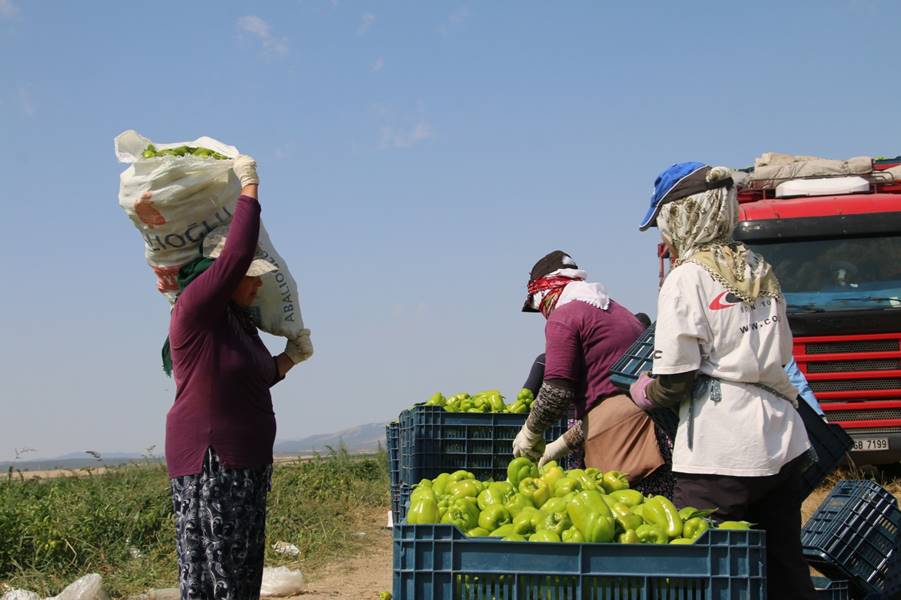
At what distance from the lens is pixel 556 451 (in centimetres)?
551

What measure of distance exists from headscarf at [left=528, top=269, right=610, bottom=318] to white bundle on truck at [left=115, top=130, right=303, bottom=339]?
5.73ft

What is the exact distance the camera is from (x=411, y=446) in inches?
247

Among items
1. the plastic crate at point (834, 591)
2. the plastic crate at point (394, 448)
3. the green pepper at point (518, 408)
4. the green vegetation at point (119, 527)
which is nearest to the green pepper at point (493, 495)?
the plastic crate at point (834, 591)

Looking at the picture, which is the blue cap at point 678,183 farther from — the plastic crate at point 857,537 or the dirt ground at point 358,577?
the dirt ground at point 358,577

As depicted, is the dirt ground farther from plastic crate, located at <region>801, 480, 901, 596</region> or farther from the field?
plastic crate, located at <region>801, 480, 901, 596</region>

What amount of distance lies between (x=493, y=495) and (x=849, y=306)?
7587mm

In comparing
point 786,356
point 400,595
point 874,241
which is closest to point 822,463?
point 786,356

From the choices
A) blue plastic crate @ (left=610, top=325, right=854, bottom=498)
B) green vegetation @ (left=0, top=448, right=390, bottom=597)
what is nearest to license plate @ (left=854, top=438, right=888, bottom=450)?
green vegetation @ (left=0, top=448, right=390, bottom=597)

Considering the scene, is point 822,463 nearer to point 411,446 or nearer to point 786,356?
point 786,356

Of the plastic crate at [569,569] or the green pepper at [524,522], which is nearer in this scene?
the plastic crate at [569,569]

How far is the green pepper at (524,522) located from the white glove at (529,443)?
6.36ft

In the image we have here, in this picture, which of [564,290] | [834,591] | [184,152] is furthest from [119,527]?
[834,591]

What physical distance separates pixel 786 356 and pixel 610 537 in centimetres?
105

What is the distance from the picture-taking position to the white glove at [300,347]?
407 cm
